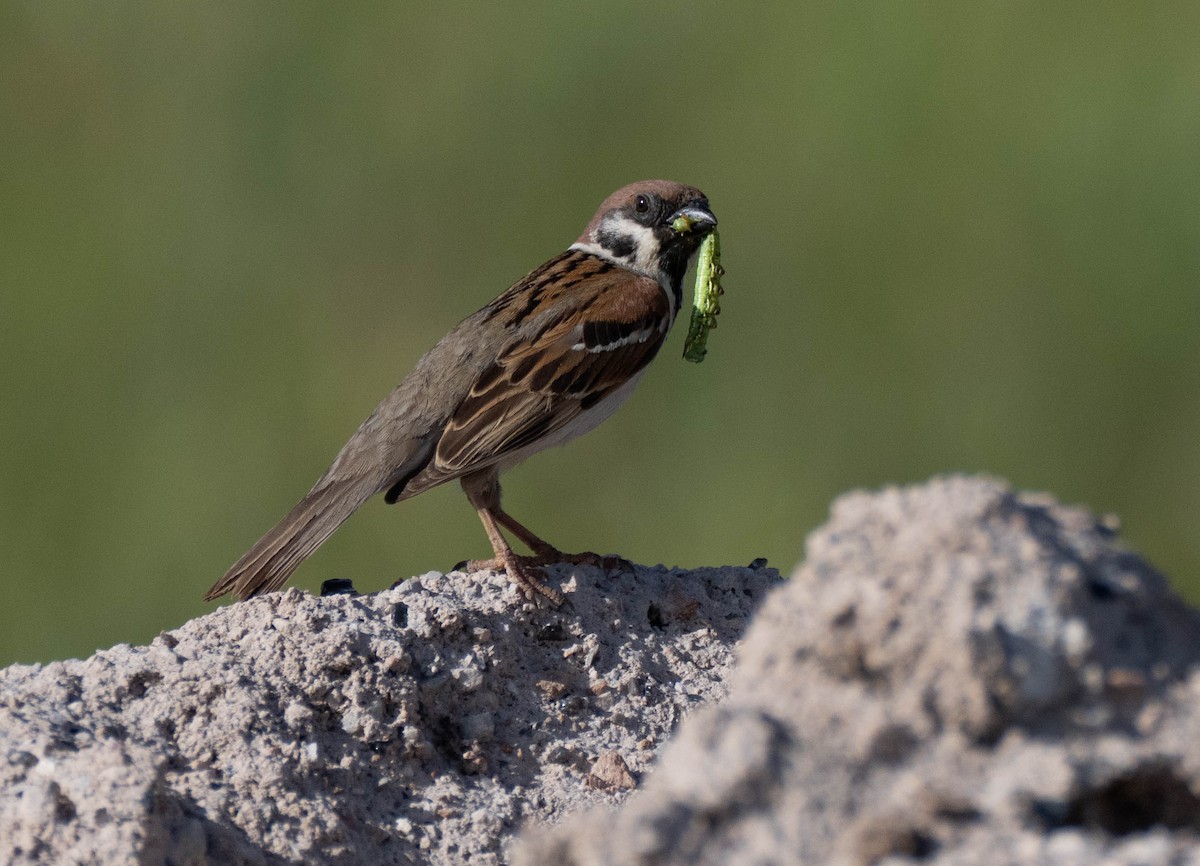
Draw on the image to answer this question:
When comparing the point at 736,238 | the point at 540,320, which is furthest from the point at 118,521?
the point at 540,320

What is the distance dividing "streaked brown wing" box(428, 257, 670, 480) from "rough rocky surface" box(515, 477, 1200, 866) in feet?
10.7

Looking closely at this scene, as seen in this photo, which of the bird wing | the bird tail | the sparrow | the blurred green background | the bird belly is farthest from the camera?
the blurred green background

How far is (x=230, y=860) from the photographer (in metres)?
3.44

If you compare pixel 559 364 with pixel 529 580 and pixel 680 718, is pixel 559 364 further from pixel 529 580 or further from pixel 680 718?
pixel 680 718

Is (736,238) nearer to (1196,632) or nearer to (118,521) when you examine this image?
(118,521)

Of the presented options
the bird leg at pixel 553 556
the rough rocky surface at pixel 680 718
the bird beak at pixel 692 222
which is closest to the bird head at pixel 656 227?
the bird beak at pixel 692 222

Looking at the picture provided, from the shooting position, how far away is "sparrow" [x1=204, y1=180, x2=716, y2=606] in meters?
5.70

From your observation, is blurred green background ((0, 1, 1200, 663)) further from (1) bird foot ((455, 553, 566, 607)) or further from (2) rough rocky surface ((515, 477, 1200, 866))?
(2) rough rocky surface ((515, 477, 1200, 866))

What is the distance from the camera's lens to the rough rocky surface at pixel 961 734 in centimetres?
244

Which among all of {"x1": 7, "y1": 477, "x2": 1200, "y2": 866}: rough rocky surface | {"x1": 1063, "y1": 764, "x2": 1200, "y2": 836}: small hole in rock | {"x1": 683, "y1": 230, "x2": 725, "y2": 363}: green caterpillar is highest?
{"x1": 683, "y1": 230, "x2": 725, "y2": 363}: green caterpillar

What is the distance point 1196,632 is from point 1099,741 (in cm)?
27

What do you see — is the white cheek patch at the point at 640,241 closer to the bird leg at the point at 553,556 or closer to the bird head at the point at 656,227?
the bird head at the point at 656,227

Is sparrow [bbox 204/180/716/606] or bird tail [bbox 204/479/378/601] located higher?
sparrow [bbox 204/180/716/606]

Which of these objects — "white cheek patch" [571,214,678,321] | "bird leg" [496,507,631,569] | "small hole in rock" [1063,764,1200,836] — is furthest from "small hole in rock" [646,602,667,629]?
"small hole in rock" [1063,764,1200,836]
